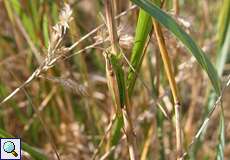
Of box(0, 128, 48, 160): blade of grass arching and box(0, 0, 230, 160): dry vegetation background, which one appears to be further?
box(0, 0, 230, 160): dry vegetation background

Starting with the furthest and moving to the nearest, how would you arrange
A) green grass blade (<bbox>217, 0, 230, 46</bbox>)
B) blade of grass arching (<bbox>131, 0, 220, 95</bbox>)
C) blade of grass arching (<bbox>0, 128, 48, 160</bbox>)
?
green grass blade (<bbox>217, 0, 230, 46</bbox>) → blade of grass arching (<bbox>0, 128, 48, 160</bbox>) → blade of grass arching (<bbox>131, 0, 220, 95</bbox>)

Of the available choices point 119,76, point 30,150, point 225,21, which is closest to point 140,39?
point 119,76

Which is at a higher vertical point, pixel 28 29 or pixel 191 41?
pixel 28 29

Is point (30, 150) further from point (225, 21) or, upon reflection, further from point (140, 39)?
point (225, 21)

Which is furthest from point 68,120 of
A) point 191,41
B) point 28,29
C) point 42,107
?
point 191,41

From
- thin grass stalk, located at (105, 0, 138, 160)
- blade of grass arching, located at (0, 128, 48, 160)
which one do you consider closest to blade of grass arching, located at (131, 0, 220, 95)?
thin grass stalk, located at (105, 0, 138, 160)

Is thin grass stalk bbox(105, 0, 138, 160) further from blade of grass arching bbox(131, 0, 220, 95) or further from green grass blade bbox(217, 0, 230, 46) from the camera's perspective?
green grass blade bbox(217, 0, 230, 46)

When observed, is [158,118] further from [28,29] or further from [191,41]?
[191,41]

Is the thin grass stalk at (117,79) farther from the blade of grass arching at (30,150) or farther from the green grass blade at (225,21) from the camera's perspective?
the green grass blade at (225,21)

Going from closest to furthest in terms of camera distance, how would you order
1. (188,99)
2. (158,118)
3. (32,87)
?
(158,118) < (32,87) < (188,99)
